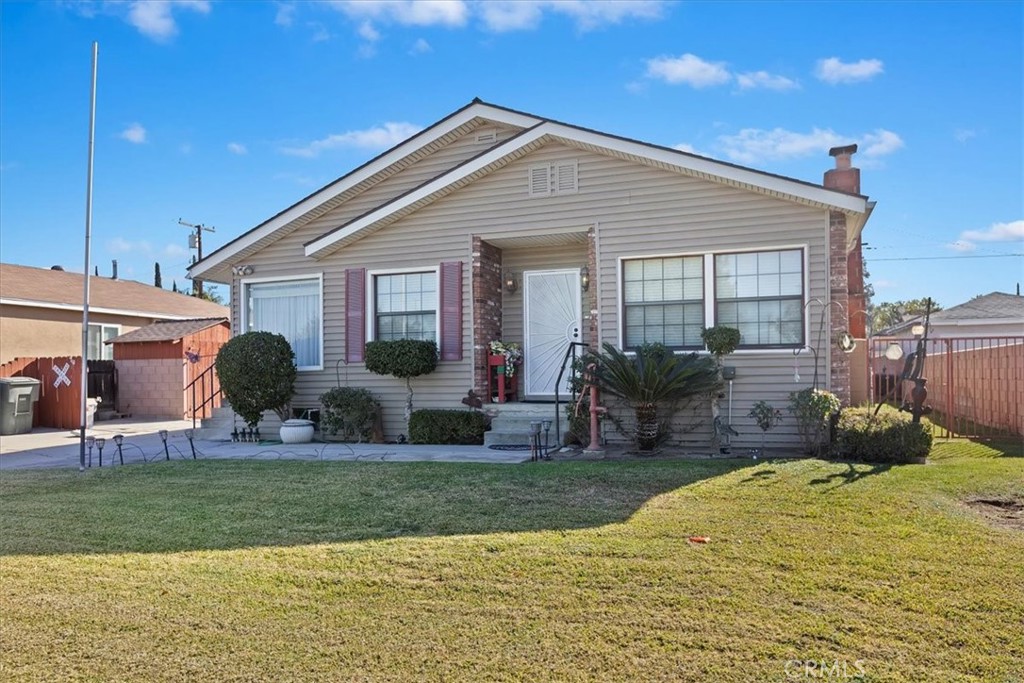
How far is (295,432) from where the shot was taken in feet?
34.4

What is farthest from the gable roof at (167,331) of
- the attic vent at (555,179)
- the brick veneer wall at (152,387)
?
the attic vent at (555,179)

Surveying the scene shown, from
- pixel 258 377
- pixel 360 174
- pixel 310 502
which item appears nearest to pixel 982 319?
pixel 360 174

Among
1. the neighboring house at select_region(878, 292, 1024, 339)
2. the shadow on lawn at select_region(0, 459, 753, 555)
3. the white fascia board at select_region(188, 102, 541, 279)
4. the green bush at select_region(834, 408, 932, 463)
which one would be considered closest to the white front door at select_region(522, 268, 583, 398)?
the white fascia board at select_region(188, 102, 541, 279)

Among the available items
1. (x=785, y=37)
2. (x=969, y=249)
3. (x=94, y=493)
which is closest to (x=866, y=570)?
(x=94, y=493)

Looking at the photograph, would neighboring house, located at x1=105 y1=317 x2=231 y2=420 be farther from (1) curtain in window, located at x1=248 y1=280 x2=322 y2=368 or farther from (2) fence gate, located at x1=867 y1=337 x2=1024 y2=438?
(2) fence gate, located at x1=867 y1=337 x2=1024 y2=438

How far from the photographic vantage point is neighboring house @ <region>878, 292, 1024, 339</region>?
22.7 metres

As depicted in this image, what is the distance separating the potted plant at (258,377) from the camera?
34.1ft

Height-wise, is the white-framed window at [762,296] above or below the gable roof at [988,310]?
below

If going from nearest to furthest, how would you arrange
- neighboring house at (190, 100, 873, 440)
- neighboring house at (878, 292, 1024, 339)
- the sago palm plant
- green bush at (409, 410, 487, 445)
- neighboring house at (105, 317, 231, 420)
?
the sago palm plant
neighboring house at (190, 100, 873, 440)
green bush at (409, 410, 487, 445)
neighboring house at (105, 317, 231, 420)
neighboring house at (878, 292, 1024, 339)

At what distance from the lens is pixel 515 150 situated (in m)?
9.88

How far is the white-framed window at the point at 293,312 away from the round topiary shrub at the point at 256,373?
Answer: 22.8 inches

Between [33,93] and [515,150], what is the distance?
9550 mm

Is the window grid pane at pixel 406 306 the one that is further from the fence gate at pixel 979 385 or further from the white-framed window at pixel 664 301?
the fence gate at pixel 979 385

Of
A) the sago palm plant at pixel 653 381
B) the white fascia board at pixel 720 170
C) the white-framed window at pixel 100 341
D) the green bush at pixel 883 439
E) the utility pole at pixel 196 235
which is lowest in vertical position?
the green bush at pixel 883 439
